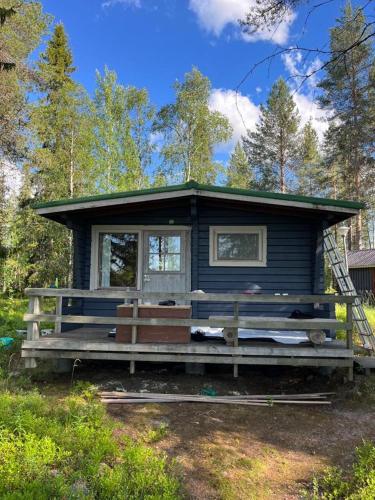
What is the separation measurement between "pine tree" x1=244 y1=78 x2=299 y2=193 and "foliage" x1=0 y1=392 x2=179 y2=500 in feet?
79.6

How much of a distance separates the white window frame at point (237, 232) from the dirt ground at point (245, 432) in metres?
2.23

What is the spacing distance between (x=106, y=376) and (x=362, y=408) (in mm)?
3446

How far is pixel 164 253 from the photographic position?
734cm

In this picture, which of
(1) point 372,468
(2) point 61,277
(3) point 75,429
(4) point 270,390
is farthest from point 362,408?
(2) point 61,277

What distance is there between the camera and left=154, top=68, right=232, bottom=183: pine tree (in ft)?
65.4

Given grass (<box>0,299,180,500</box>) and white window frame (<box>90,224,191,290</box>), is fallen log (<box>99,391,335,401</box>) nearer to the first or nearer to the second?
grass (<box>0,299,180,500</box>)

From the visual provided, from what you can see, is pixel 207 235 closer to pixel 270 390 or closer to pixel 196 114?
pixel 270 390

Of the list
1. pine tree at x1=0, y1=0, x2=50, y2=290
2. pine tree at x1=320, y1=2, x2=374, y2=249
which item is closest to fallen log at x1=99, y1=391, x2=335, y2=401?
pine tree at x1=0, y1=0, x2=50, y2=290

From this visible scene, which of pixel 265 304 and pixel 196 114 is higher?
pixel 196 114

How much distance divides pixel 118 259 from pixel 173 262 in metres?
1.10

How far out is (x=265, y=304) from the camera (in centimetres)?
700

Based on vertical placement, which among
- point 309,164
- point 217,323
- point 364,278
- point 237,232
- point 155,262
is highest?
point 309,164

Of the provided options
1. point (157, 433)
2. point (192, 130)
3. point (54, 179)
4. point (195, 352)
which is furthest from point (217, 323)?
point (192, 130)

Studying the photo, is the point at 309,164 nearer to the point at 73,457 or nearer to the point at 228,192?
the point at 228,192
